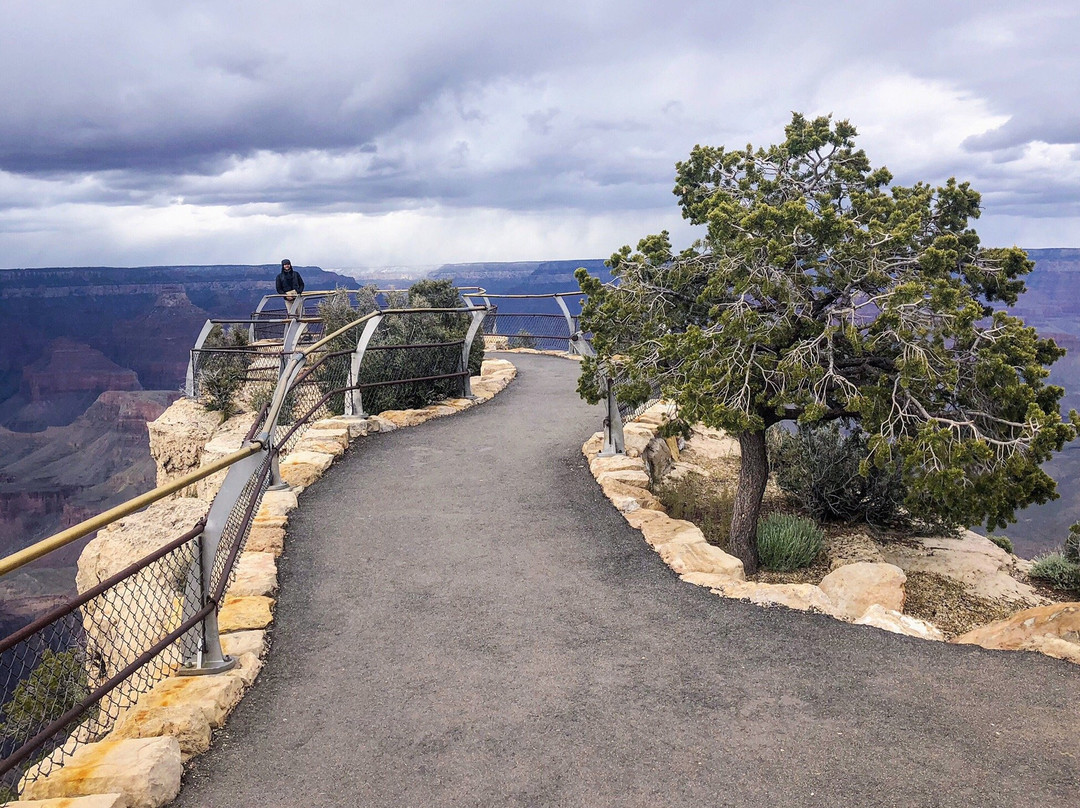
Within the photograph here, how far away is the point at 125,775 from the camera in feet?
10.5

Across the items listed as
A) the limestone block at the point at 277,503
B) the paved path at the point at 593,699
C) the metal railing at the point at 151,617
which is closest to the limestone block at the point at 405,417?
the metal railing at the point at 151,617

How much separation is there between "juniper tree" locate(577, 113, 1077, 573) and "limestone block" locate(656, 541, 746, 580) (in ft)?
3.29

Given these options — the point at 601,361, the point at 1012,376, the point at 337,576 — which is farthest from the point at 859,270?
the point at 337,576

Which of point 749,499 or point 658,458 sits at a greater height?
point 749,499

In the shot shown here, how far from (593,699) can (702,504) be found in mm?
5740

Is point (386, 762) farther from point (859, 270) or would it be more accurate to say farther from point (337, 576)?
point (859, 270)

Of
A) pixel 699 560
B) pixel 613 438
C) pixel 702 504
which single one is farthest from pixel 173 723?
pixel 702 504

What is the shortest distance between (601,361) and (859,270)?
2.44 meters

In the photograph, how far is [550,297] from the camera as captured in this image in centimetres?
1797

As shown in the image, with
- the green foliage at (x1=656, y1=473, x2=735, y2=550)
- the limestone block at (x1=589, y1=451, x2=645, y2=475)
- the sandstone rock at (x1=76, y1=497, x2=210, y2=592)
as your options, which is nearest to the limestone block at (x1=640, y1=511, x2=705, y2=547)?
the limestone block at (x1=589, y1=451, x2=645, y2=475)

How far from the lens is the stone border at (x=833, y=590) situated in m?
4.67

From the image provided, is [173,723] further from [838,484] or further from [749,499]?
[838,484]

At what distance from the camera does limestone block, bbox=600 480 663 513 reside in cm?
726

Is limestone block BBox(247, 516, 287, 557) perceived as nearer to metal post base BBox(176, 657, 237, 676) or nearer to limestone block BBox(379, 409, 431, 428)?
metal post base BBox(176, 657, 237, 676)
